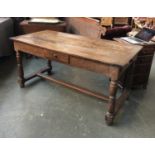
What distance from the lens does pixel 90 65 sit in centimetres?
180

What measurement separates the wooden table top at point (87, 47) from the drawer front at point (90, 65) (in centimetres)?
4

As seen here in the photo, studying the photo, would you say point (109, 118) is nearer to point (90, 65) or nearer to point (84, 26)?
point (90, 65)

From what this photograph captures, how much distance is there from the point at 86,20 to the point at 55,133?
2162 millimetres

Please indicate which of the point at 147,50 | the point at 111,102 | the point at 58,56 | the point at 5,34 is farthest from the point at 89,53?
the point at 5,34

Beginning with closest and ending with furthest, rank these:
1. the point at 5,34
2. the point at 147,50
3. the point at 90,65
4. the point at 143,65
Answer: the point at 90,65
the point at 147,50
the point at 143,65
the point at 5,34

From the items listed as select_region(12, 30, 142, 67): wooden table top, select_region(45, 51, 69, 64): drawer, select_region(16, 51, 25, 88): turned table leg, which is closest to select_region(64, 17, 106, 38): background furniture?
select_region(12, 30, 142, 67): wooden table top

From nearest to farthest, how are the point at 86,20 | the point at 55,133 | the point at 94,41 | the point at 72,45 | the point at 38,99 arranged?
the point at 55,133 → the point at 72,45 → the point at 94,41 → the point at 38,99 → the point at 86,20

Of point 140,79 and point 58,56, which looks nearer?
point 58,56

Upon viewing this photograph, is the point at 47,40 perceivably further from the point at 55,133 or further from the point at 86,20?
the point at 86,20

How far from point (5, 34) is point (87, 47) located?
1895 millimetres

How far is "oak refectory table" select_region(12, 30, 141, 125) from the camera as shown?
1.73m

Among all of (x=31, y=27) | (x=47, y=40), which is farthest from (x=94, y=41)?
(x=31, y=27)

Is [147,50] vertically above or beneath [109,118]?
above

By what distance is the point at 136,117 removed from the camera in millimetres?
2125
